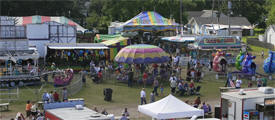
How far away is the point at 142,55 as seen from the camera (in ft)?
107

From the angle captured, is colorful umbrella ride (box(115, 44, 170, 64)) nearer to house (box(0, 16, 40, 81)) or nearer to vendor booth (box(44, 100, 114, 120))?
house (box(0, 16, 40, 81))

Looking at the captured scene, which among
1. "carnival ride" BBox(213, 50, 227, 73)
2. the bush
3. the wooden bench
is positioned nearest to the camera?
the wooden bench

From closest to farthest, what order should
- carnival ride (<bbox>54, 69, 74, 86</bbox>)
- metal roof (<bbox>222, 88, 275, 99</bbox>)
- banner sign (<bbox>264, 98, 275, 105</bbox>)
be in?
banner sign (<bbox>264, 98, 275, 105</bbox>)
metal roof (<bbox>222, 88, 275, 99</bbox>)
carnival ride (<bbox>54, 69, 74, 86</bbox>)

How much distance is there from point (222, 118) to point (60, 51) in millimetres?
22912

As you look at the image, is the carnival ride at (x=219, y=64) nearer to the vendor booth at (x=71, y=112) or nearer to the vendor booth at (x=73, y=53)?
the vendor booth at (x=73, y=53)

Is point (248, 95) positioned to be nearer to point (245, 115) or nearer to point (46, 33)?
point (245, 115)

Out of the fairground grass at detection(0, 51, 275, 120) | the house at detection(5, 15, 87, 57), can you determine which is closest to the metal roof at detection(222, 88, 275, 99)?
the fairground grass at detection(0, 51, 275, 120)

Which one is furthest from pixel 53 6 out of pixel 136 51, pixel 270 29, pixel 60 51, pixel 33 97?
pixel 33 97

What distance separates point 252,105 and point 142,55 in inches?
636

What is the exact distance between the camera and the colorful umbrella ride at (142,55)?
32312 mm

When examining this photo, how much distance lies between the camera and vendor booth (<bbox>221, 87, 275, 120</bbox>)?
16.7 metres

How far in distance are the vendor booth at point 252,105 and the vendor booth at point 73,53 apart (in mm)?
22364

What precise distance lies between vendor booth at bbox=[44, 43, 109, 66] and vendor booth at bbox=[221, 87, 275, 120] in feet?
73.4

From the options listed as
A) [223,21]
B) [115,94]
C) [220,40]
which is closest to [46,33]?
[220,40]
